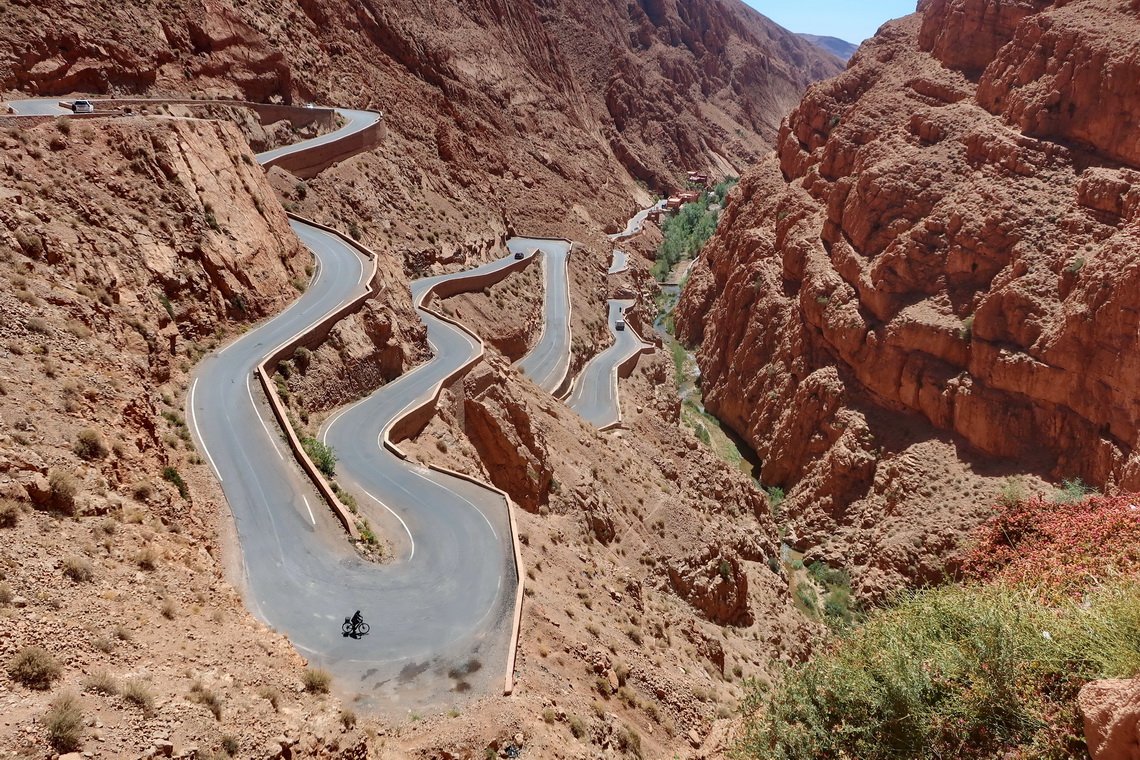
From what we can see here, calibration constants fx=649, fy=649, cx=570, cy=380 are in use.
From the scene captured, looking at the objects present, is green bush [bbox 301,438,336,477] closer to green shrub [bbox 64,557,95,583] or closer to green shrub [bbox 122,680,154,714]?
green shrub [bbox 64,557,95,583]

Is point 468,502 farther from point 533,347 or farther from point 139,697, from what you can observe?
point 533,347

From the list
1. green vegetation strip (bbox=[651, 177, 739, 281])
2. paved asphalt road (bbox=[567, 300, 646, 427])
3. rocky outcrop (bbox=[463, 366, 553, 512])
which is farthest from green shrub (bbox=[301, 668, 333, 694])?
green vegetation strip (bbox=[651, 177, 739, 281])

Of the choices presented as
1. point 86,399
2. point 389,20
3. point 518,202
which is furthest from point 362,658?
→ point 389,20

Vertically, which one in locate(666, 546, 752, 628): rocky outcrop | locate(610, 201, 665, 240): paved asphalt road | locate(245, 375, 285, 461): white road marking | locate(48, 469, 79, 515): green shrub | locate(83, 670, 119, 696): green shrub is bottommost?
locate(666, 546, 752, 628): rocky outcrop

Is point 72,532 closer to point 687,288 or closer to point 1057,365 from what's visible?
point 1057,365

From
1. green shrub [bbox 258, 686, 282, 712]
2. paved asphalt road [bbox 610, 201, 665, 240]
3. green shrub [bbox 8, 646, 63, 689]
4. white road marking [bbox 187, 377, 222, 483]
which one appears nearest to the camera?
green shrub [bbox 8, 646, 63, 689]

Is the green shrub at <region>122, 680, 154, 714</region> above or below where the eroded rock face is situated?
below

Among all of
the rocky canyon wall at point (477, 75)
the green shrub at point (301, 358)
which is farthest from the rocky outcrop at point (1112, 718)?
the rocky canyon wall at point (477, 75)
